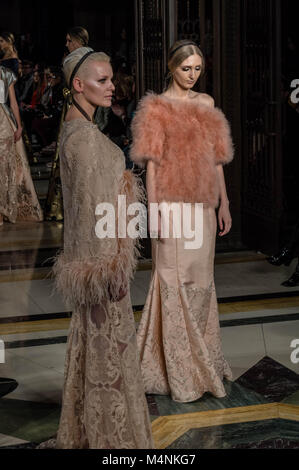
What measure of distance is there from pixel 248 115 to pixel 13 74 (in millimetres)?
2471

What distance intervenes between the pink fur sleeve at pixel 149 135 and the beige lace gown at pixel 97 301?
1036mm

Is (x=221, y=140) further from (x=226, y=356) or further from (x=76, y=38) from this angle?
(x=76, y=38)

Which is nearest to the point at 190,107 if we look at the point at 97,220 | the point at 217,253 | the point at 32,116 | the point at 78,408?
the point at 97,220

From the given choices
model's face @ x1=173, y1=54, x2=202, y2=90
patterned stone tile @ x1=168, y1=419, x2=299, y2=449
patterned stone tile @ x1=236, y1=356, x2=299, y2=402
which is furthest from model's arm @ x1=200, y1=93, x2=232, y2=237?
patterned stone tile @ x1=168, y1=419, x2=299, y2=449

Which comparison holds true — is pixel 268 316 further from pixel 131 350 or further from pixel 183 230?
pixel 131 350

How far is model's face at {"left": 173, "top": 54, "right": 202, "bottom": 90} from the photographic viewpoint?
16.2ft

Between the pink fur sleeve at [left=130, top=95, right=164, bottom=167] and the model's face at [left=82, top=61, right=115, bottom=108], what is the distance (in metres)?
1.08

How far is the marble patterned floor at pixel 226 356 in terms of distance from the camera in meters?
4.60

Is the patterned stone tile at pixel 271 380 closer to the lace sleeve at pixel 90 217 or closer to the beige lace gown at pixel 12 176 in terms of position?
the lace sleeve at pixel 90 217

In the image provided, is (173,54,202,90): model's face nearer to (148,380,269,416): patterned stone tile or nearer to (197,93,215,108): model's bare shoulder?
(197,93,215,108): model's bare shoulder

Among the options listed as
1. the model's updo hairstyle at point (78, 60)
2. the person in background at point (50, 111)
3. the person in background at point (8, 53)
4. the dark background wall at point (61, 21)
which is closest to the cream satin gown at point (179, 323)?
the model's updo hairstyle at point (78, 60)

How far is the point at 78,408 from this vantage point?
159 inches

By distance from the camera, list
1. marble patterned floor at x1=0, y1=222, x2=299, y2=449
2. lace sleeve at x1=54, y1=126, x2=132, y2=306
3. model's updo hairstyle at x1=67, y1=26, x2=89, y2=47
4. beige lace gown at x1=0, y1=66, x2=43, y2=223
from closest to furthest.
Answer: lace sleeve at x1=54, y1=126, x2=132, y2=306
marble patterned floor at x1=0, y1=222, x2=299, y2=449
model's updo hairstyle at x1=67, y1=26, x2=89, y2=47
beige lace gown at x1=0, y1=66, x2=43, y2=223

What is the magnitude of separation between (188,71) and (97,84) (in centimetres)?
121
